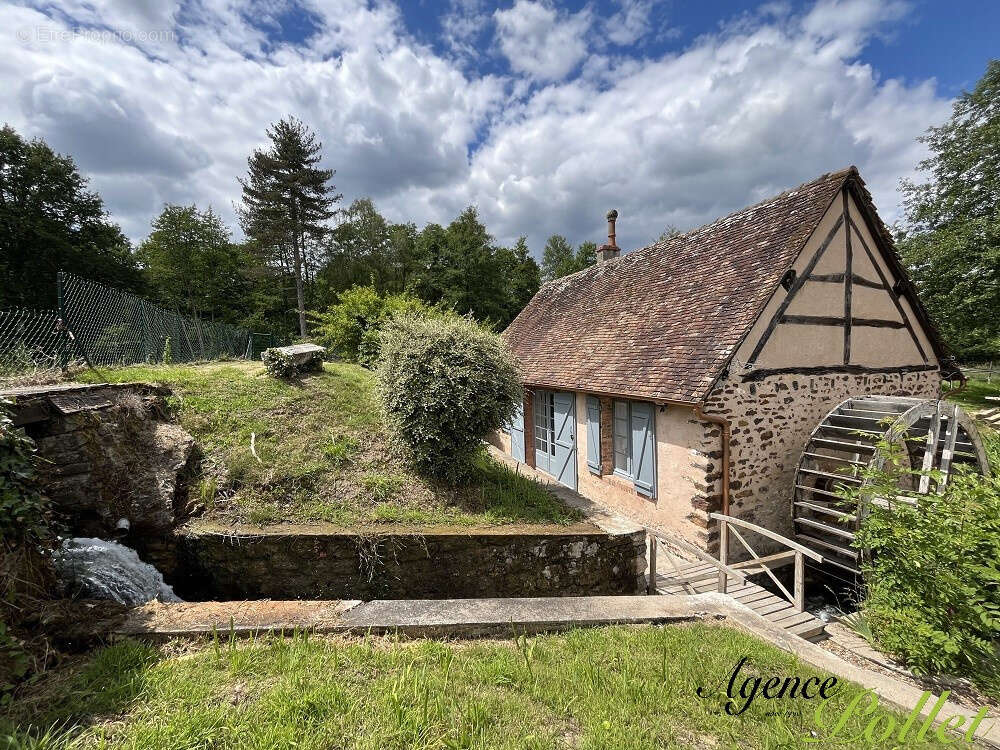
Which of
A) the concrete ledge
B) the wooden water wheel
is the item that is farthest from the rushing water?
the wooden water wheel

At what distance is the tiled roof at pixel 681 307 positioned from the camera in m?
6.98

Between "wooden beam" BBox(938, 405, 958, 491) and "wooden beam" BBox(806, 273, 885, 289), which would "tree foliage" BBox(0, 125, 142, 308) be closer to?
"wooden beam" BBox(806, 273, 885, 289)

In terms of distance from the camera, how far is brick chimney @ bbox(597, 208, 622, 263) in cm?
1400

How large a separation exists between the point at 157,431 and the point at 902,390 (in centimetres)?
1378

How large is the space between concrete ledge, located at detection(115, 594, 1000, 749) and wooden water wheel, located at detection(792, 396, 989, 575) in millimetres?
3199

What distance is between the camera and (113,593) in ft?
11.5

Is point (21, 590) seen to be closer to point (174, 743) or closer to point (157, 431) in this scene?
point (174, 743)

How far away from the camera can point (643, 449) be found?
25.4 feet

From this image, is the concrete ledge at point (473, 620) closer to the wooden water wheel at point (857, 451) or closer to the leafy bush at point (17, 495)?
the leafy bush at point (17, 495)

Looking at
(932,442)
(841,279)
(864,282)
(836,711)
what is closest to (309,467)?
(836,711)

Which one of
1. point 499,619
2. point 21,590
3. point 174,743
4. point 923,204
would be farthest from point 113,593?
point 923,204

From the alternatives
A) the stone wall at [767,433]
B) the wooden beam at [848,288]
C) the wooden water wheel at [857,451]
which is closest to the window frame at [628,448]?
the stone wall at [767,433]

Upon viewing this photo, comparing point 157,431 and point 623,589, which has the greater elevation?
point 157,431

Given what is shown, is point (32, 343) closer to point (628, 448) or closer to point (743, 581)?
point (628, 448)
